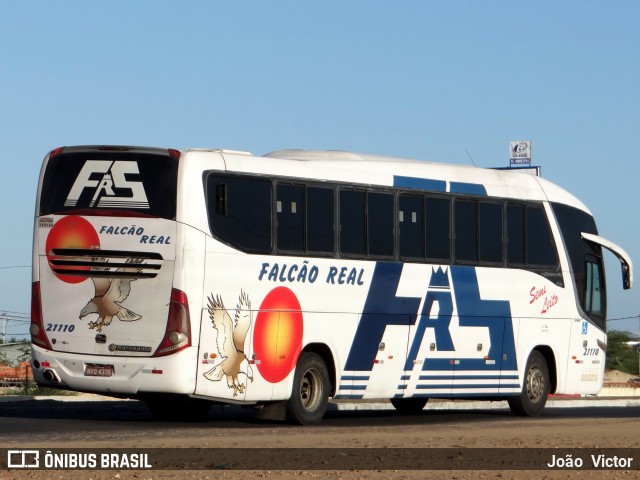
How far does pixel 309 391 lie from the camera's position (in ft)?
71.3

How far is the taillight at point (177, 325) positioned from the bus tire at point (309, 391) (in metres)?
2.35

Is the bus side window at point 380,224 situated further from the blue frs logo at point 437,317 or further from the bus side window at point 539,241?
the bus side window at point 539,241

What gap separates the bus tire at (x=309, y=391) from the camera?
2128 centimetres

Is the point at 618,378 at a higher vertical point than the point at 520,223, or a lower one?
lower

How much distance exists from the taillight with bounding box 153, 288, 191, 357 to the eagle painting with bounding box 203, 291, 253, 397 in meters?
0.45

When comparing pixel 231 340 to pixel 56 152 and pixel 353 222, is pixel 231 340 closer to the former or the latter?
pixel 353 222

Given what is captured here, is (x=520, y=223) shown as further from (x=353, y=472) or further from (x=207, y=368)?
(x=353, y=472)

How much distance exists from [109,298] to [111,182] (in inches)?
61.3

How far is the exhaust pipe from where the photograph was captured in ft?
66.5

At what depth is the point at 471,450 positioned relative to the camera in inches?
645

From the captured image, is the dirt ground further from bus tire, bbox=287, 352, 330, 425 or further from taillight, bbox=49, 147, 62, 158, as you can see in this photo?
taillight, bbox=49, 147, 62, 158

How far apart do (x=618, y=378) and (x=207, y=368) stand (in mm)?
55034

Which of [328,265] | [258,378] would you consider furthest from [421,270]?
[258,378]

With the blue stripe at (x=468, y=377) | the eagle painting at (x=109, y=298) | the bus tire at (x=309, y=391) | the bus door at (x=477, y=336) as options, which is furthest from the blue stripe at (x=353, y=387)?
the eagle painting at (x=109, y=298)
